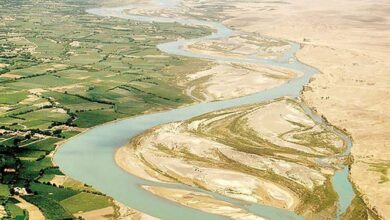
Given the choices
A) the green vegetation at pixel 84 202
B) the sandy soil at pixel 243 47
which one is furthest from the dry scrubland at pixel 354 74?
the green vegetation at pixel 84 202

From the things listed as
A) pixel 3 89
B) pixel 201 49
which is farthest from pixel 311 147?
pixel 201 49

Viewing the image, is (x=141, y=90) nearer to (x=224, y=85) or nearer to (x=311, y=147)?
(x=224, y=85)

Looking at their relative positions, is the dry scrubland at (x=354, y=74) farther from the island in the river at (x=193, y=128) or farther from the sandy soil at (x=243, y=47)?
the sandy soil at (x=243, y=47)

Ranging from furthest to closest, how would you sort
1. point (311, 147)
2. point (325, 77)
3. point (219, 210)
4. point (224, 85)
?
1. point (325, 77)
2. point (224, 85)
3. point (311, 147)
4. point (219, 210)

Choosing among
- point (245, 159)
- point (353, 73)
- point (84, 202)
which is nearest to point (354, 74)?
point (353, 73)

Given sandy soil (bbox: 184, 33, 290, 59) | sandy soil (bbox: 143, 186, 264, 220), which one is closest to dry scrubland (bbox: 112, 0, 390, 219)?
sandy soil (bbox: 184, 33, 290, 59)

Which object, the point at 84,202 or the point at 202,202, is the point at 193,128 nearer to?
the point at 202,202

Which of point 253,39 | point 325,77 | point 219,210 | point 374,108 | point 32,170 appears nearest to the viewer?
point 219,210
